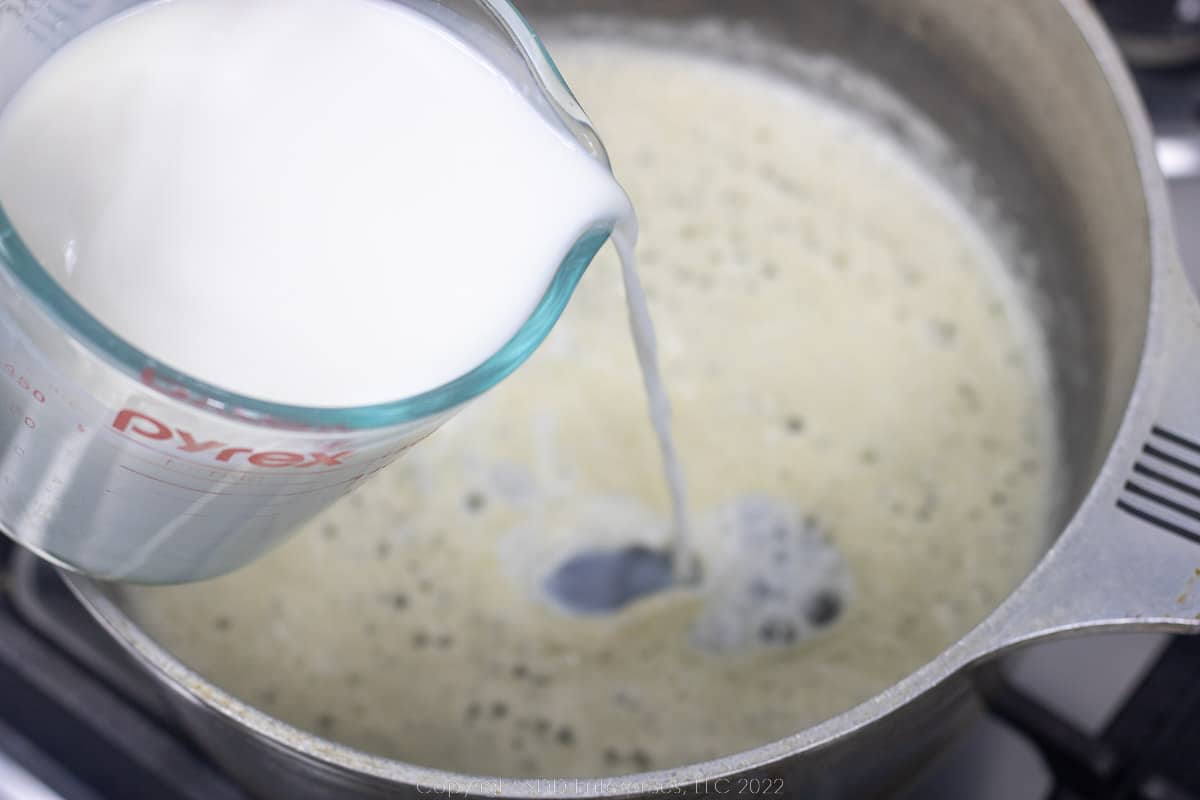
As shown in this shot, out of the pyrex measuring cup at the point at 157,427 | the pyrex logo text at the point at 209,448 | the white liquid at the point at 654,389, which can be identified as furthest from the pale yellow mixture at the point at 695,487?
the pyrex logo text at the point at 209,448

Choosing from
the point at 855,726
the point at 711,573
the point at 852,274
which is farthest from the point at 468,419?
the point at 855,726

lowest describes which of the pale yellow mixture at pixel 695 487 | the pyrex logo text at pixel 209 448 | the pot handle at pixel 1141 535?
the pale yellow mixture at pixel 695 487

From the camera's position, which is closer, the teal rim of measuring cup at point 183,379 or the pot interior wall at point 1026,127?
the teal rim of measuring cup at point 183,379

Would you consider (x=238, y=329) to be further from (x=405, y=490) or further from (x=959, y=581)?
(x=959, y=581)

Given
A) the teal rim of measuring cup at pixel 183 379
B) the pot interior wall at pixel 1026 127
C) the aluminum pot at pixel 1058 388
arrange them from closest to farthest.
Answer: the teal rim of measuring cup at pixel 183 379
the aluminum pot at pixel 1058 388
the pot interior wall at pixel 1026 127

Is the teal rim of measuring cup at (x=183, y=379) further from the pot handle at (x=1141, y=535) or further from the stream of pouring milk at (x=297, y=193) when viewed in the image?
the pot handle at (x=1141, y=535)

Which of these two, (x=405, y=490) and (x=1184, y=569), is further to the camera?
(x=405, y=490)
